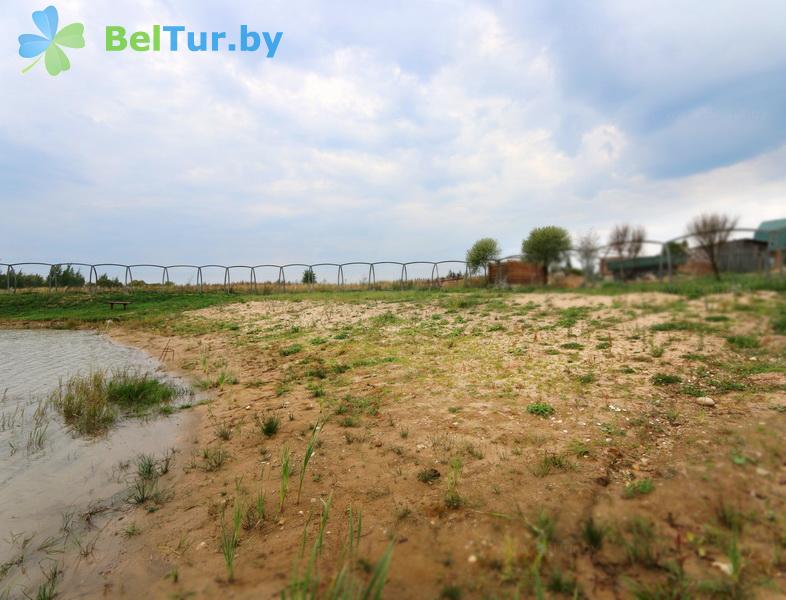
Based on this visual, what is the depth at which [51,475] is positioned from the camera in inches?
192

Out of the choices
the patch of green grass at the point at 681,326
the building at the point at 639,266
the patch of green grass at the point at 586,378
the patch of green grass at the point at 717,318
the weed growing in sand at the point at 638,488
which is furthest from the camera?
the patch of green grass at the point at 681,326

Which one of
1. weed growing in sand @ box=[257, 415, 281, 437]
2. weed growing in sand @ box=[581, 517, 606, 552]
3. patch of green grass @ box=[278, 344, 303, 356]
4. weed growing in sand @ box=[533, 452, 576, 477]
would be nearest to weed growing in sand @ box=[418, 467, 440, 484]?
weed growing in sand @ box=[533, 452, 576, 477]

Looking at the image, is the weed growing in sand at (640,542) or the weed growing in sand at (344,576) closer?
the weed growing in sand at (344,576)

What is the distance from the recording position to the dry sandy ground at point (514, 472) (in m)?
2.76

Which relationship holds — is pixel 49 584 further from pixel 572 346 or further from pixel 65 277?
pixel 65 277

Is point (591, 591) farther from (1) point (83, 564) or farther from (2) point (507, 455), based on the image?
(1) point (83, 564)

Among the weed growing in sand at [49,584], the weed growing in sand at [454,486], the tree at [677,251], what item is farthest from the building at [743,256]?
the weed growing in sand at [49,584]

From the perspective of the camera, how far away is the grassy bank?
7566mm

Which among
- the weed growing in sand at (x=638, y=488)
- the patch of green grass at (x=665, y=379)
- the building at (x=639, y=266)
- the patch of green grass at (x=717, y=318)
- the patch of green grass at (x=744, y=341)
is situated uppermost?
the building at (x=639, y=266)

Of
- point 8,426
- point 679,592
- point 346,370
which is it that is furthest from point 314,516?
point 8,426

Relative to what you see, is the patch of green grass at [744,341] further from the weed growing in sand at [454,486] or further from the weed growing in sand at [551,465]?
the weed growing in sand at [454,486]

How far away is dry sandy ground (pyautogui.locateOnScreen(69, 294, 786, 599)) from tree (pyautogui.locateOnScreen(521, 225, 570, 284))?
15302mm

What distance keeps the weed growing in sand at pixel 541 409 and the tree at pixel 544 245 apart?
60.3ft

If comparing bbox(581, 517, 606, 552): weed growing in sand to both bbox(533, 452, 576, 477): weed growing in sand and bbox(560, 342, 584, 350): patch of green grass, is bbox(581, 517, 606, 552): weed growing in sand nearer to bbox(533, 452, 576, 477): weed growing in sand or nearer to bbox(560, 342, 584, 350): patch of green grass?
bbox(533, 452, 576, 477): weed growing in sand
